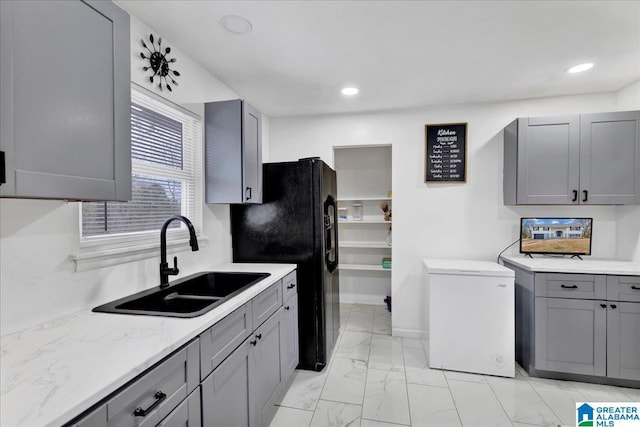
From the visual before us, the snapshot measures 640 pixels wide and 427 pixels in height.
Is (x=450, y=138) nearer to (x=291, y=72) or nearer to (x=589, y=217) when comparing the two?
(x=589, y=217)

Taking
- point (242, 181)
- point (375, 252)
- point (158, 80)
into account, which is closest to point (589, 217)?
point (375, 252)

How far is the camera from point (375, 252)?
14.2 feet

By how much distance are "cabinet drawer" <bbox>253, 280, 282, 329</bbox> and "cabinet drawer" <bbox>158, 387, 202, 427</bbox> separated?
0.57 meters

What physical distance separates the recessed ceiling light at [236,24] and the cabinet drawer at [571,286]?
2893mm

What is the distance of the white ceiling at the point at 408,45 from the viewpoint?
168 centimetres

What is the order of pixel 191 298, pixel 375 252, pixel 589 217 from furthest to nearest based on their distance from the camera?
pixel 375 252
pixel 589 217
pixel 191 298

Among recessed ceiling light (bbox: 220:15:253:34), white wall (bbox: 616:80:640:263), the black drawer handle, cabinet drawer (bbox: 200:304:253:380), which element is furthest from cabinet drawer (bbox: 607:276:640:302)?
recessed ceiling light (bbox: 220:15:253:34)

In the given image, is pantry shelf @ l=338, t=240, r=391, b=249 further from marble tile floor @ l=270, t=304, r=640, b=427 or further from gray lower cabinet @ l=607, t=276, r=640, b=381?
gray lower cabinet @ l=607, t=276, r=640, b=381

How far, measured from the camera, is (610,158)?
259 cm

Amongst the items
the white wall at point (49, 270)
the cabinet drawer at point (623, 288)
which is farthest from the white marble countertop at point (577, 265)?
the white wall at point (49, 270)

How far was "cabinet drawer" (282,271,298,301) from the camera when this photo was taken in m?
2.22

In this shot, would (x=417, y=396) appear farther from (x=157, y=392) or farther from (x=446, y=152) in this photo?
(x=446, y=152)

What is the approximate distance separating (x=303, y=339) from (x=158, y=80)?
223cm

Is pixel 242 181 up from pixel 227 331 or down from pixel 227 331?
up
